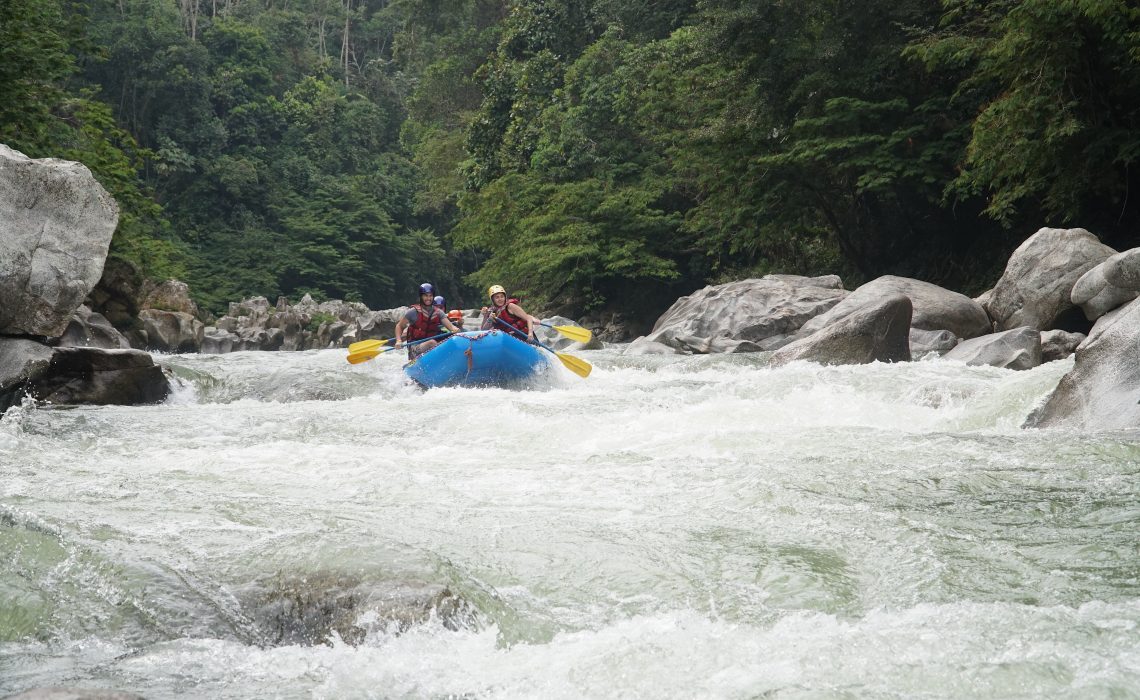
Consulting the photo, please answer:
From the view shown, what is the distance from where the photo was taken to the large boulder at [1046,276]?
11.1 m

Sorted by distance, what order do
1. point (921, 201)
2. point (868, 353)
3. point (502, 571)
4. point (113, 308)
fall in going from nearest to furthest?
1. point (502, 571)
2. point (868, 353)
3. point (113, 308)
4. point (921, 201)

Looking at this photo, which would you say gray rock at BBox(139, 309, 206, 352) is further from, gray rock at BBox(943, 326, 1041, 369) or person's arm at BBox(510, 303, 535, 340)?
gray rock at BBox(943, 326, 1041, 369)

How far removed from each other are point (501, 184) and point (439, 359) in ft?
51.0

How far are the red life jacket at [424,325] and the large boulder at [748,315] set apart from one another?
446cm

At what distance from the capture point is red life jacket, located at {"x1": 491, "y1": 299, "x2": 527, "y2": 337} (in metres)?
11.6

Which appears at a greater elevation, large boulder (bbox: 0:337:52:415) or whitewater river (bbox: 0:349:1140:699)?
whitewater river (bbox: 0:349:1140:699)

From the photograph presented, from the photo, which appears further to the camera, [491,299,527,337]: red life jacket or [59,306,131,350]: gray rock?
[59,306,131,350]: gray rock

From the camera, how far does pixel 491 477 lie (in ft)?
17.9

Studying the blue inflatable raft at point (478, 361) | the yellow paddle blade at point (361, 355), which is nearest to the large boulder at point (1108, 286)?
the blue inflatable raft at point (478, 361)

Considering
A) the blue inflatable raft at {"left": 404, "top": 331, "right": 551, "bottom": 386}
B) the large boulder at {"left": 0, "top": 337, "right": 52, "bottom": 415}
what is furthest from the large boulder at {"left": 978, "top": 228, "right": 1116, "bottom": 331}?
the large boulder at {"left": 0, "top": 337, "right": 52, "bottom": 415}

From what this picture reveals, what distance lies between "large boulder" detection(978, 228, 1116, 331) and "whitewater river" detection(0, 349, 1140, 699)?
4741 millimetres

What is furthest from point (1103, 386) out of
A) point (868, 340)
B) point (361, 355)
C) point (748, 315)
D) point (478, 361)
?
point (748, 315)

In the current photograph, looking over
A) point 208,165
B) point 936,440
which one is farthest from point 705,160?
point 208,165

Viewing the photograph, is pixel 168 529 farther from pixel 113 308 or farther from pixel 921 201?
pixel 921 201
